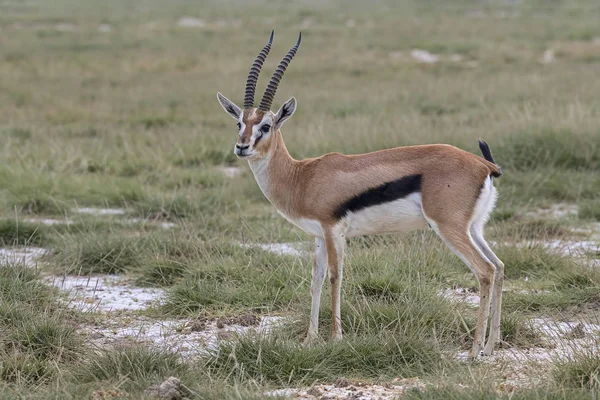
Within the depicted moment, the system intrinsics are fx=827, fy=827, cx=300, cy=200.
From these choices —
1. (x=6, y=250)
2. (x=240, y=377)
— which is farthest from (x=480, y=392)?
(x=6, y=250)

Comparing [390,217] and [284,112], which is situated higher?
[284,112]

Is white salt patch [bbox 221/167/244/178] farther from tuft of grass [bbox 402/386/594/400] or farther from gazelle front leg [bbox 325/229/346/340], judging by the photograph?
tuft of grass [bbox 402/386/594/400]

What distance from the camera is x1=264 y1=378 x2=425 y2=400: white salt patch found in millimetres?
4203

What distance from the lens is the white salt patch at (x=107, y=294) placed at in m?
6.03

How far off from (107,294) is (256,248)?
49.0 inches

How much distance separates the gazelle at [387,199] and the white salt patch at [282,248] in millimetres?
1511

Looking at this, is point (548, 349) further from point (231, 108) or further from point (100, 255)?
point (100, 255)

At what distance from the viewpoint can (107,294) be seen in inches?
252

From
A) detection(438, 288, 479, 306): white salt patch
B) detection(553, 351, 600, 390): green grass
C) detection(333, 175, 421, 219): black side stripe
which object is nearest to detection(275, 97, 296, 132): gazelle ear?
detection(333, 175, 421, 219): black side stripe

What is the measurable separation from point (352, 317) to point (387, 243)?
177cm

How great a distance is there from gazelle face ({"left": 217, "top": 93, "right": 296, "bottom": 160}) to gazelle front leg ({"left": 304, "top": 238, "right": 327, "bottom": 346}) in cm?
70

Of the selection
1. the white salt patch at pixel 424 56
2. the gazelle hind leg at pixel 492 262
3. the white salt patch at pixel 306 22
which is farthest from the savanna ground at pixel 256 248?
the white salt patch at pixel 306 22

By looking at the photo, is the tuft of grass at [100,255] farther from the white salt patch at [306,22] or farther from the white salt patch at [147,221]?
the white salt patch at [306,22]

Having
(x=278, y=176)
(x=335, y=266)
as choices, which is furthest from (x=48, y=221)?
(x=335, y=266)
